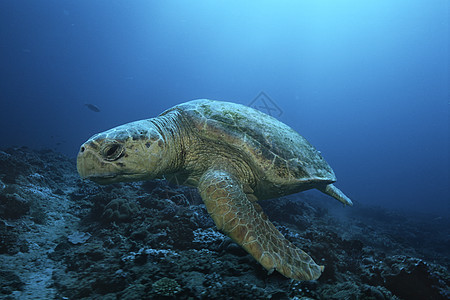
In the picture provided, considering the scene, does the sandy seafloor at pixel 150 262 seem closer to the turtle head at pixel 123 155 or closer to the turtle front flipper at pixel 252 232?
the turtle front flipper at pixel 252 232

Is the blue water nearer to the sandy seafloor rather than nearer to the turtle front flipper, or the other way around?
the sandy seafloor

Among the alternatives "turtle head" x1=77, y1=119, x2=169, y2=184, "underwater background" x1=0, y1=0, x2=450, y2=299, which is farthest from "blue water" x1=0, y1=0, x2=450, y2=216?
"turtle head" x1=77, y1=119, x2=169, y2=184

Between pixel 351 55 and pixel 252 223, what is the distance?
105 m

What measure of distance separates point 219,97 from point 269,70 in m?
28.1

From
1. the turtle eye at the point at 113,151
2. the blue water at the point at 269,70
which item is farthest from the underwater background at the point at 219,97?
the turtle eye at the point at 113,151

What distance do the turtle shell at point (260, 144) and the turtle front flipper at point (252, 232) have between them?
569mm

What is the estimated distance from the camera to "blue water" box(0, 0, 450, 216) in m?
58.8

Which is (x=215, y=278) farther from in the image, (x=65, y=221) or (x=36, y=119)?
(x=36, y=119)

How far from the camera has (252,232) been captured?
184cm

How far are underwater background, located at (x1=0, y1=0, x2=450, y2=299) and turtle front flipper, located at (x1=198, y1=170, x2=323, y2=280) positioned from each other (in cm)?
22

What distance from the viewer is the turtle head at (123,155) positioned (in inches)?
81.9

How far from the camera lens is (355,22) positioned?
7244cm

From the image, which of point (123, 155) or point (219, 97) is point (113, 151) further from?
point (219, 97)

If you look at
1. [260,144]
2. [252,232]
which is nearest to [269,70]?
[260,144]
